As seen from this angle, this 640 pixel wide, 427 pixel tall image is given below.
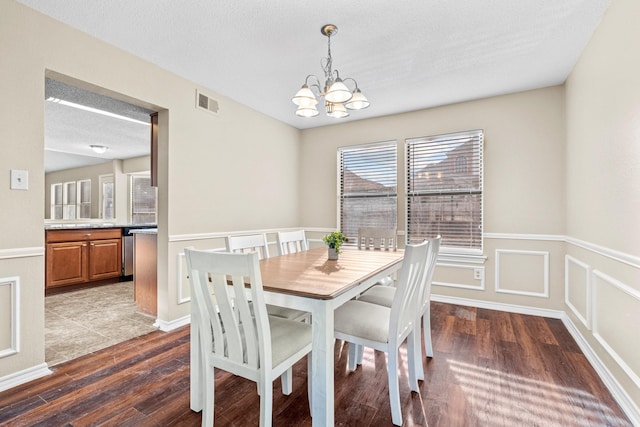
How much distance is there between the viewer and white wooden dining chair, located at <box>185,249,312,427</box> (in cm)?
130

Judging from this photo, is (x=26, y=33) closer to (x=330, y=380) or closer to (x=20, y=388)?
(x=20, y=388)

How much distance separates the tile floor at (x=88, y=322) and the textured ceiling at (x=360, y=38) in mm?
2489

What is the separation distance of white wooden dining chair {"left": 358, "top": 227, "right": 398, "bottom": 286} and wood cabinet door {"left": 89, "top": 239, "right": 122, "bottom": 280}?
4.05 metres

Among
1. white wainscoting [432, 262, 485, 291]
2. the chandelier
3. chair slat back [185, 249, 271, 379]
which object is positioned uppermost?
the chandelier

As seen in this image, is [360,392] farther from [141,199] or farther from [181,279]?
[141,199]

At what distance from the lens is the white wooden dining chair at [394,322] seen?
1589mm

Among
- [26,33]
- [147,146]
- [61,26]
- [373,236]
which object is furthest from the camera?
[147,146]

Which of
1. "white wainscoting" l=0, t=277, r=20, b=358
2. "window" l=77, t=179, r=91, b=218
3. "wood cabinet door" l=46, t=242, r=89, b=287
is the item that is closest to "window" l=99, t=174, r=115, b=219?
"window" l=77, t=179, r=91, b=218

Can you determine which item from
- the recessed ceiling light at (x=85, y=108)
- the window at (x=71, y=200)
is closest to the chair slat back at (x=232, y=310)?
the recessed ceiling light at (x=85, y=108)

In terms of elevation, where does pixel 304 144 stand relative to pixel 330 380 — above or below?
above

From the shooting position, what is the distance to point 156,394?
187 centimetres

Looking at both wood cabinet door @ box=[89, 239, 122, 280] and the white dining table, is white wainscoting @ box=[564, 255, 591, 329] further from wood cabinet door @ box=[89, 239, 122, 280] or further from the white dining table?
wood cabinet door @ box=[89, 239, 122, 280]

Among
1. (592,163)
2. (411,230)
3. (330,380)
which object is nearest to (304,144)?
(411,230)

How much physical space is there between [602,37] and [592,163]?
878mm
